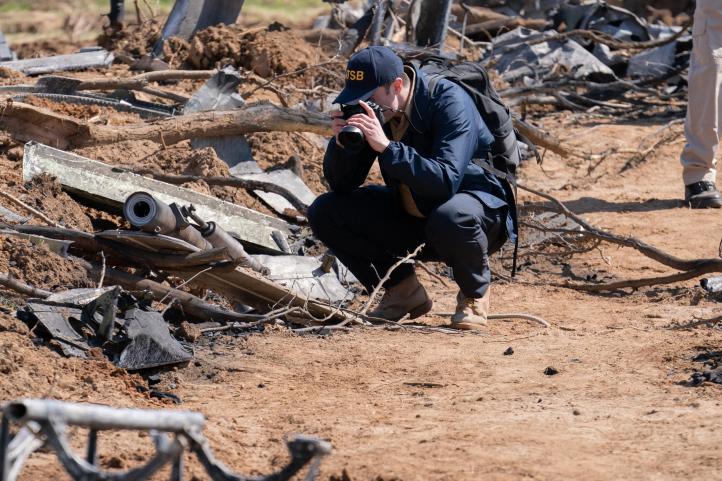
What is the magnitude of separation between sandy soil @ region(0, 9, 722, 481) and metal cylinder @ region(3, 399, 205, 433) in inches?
34.4

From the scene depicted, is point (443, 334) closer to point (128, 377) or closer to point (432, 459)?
point (128, 377)

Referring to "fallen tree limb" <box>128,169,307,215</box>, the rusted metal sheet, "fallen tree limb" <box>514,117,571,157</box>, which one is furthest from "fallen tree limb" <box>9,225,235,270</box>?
the rusted metal sheet

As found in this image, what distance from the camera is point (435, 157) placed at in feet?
16.5

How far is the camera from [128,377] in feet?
14.1

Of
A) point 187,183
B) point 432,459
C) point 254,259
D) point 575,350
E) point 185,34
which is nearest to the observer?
point 432,459

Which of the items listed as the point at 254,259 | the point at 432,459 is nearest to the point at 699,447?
the point at 432,459

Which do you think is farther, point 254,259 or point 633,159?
point 633,159

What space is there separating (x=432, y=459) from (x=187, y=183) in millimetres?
3844

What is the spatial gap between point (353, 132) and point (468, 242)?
750mm

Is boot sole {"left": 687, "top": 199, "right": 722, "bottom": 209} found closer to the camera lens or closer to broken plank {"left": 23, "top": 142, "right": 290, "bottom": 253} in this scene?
broken plank {"left": 23, "top": 142, "right": 290, "bottom": 253}

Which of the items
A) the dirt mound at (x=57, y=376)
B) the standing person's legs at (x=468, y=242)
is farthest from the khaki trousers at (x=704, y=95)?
the dirt mound at (x=57, y=376)

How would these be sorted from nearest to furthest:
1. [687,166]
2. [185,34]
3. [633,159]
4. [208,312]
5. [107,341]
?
[107,341] < [208,312] < [687,166] < [633,159] < [185,34]

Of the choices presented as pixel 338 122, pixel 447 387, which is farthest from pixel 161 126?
pixel 447 387

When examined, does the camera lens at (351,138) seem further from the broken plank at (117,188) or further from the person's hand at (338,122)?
the broken plank at (117,188)
